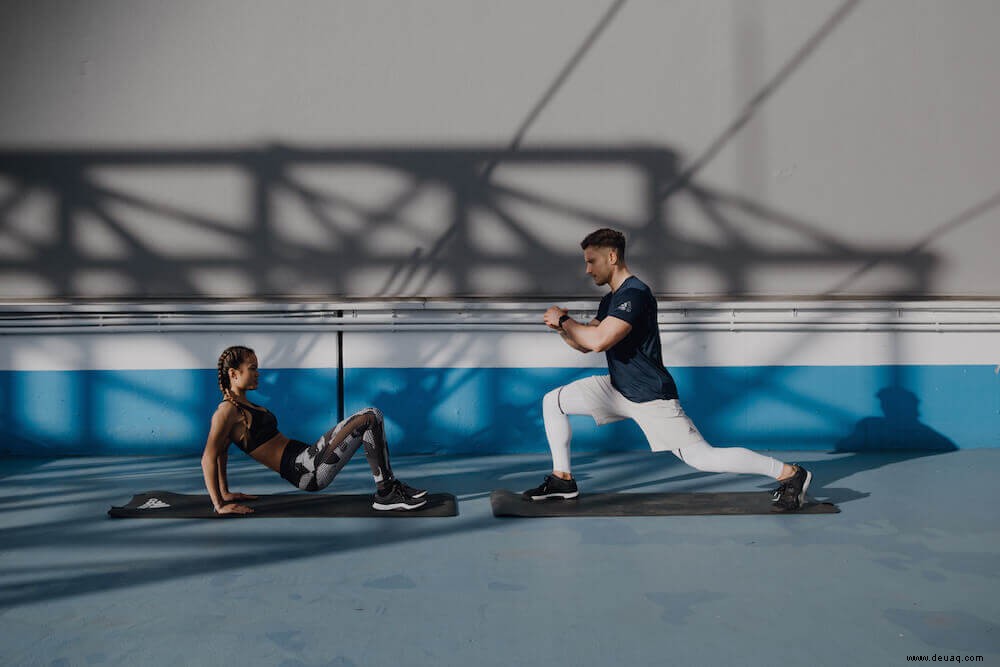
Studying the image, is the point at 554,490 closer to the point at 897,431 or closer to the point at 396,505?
the point at 396,505

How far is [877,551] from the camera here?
4.20 meters

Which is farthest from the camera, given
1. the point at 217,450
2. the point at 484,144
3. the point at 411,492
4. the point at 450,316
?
the point at 484,144

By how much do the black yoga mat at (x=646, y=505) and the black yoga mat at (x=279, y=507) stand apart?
13.5 inches

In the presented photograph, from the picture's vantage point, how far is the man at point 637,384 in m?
4.78

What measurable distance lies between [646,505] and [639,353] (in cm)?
86

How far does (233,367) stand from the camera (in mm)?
4684

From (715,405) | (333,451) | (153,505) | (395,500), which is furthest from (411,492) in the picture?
(715,405)

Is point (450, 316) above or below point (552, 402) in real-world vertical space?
above

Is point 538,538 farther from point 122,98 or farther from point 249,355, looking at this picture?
point 122,98

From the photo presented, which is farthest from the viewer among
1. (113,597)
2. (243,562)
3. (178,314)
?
(178,314)

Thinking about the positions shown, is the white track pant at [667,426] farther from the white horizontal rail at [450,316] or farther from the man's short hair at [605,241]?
the white horizontal rail at [450,316]

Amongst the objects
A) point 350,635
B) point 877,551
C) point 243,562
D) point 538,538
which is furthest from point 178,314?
point 877,551

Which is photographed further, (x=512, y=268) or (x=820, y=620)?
(x=512, y=268)

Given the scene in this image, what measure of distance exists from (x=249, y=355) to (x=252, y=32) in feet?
10.6
